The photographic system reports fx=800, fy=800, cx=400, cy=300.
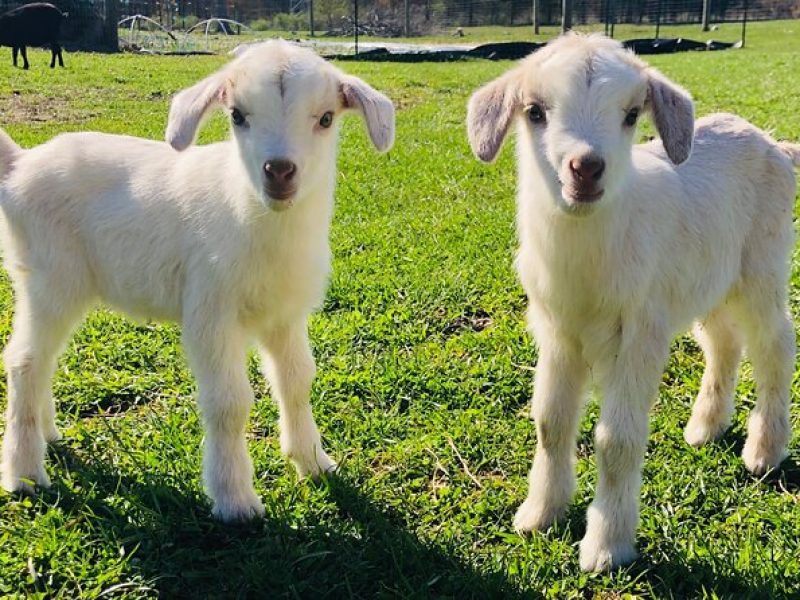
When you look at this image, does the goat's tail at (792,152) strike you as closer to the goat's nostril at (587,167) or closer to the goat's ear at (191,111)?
the goat's nostril at (587,167)

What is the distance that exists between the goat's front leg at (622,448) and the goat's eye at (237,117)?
1.68 meters

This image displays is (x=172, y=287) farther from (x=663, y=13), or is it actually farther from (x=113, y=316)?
(x=663, y=13)

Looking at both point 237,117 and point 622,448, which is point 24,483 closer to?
point 237,117

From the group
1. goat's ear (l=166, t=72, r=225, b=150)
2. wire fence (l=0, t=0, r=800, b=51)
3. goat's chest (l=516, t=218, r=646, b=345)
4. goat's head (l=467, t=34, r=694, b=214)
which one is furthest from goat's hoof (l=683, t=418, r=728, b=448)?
wire fence (l=0, t=0, r=800, b=51)

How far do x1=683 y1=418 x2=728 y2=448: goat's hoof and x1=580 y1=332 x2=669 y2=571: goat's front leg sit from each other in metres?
0.82

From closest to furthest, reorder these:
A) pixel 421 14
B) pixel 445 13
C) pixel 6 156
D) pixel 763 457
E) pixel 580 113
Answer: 1. pixel 580 113
2. pixel 763 457
3. pixel 6 156
4. pixel 445 13
5. pixel 421 14

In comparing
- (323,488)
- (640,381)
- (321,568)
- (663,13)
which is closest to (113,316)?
(323,488)

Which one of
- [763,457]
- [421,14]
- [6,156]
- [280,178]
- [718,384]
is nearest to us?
[280,178]

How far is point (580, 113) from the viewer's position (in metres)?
Answer: 2.71

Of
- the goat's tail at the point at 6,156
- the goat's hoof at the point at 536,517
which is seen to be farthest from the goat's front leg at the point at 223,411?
the goat's tail at the point at 6,156

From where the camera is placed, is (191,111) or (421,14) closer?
(191,111)

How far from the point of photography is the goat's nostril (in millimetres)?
2586

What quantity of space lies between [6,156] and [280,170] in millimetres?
1640

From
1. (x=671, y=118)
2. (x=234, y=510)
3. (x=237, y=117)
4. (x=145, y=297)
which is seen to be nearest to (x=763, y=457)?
(x=671, y=118)
